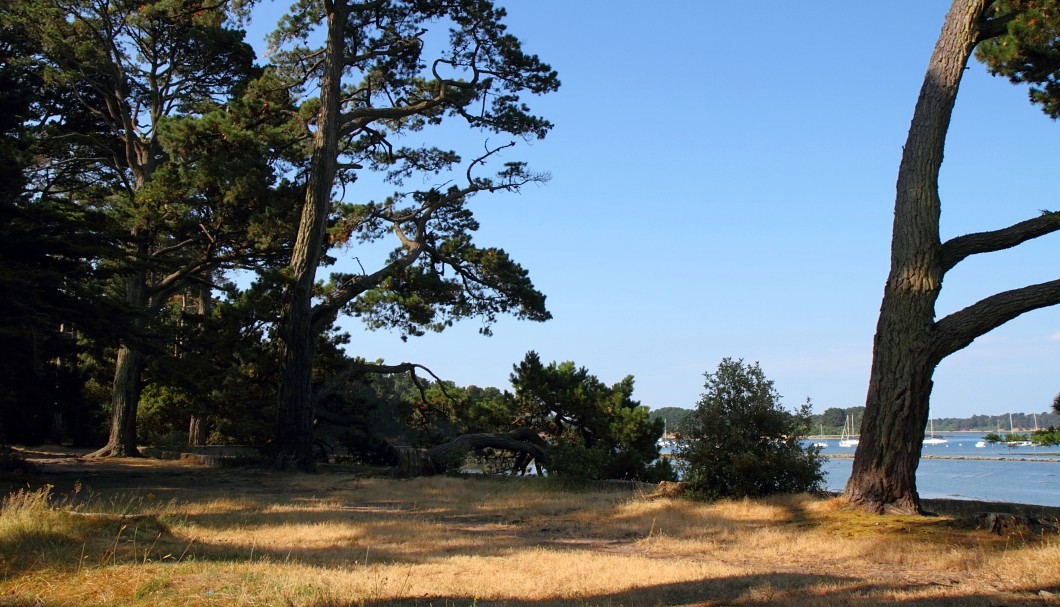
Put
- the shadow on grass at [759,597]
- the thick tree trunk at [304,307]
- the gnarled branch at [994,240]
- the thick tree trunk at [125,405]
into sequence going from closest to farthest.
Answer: the shadow on grass at [759,597] → the gnarled branch at [994,240] → the thick tree trunk at [304,307] → the thick tree trunk at [125,405]

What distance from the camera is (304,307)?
64.0 feet

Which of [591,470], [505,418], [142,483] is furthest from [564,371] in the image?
[142,483]

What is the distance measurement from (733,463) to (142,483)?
11017mm

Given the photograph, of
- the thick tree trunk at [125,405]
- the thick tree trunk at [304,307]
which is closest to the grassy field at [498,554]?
the thick tree trunk at [304,307]

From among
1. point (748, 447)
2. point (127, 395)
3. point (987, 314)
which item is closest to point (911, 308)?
point (987, 314)

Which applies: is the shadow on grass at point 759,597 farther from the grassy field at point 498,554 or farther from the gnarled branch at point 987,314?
the gnarled branch at point 987,314

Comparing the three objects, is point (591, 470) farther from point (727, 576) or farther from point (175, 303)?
point (175, 303)

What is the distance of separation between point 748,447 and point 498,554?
584cm

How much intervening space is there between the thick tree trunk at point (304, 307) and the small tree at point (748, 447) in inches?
405

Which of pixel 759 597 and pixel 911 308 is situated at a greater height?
pixel 911 308

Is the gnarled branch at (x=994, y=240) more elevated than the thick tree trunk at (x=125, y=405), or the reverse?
the gnarled branch at (x=994, y=240)

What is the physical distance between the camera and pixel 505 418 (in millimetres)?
21438

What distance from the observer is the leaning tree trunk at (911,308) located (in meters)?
10.8

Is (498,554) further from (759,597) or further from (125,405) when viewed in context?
(125,405)
